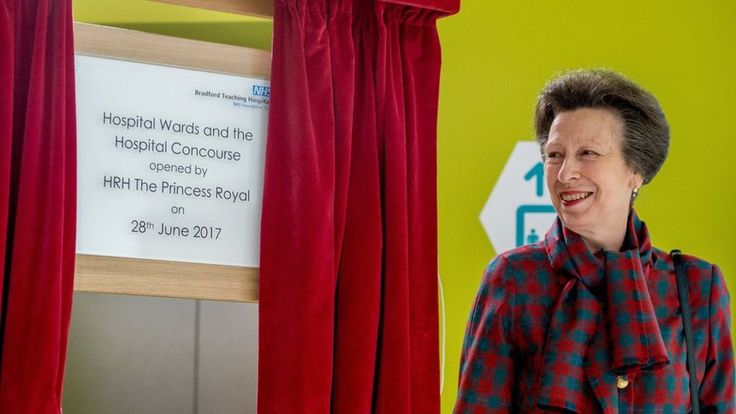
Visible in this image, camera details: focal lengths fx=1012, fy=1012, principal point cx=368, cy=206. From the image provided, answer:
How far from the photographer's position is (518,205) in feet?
11.6

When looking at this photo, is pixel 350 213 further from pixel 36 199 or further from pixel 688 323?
pixel 688 323

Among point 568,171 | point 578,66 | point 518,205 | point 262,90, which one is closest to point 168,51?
point 262,90

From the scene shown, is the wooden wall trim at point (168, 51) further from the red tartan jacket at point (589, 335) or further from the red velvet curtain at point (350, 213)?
the red tartan jacket at point (589, 335)

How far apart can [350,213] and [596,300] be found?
759 millimetres

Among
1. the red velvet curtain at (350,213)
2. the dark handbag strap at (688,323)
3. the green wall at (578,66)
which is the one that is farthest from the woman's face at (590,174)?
the green wall at (578,66)

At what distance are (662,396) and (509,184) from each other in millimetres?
1807

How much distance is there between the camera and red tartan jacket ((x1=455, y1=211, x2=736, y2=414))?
5.83 ft

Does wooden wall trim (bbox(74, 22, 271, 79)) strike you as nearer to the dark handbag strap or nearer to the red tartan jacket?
the red tartan jacket

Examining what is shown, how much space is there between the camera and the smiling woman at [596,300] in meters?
1.79

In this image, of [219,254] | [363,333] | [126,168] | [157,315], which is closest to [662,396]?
[363,333]

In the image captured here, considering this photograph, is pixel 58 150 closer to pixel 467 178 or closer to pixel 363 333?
pixel 363 333

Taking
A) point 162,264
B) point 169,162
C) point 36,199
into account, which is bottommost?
point 162,264

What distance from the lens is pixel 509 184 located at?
11.6 feet

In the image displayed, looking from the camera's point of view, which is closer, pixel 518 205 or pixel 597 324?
pixel 597 324
